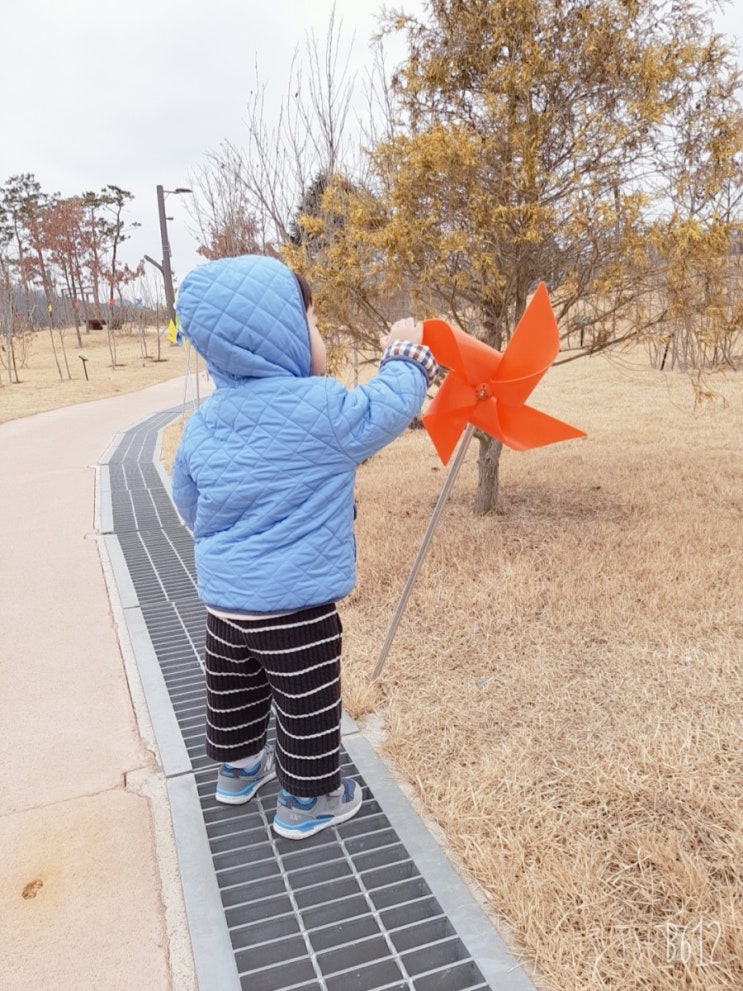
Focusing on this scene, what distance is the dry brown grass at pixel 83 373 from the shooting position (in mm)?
17242

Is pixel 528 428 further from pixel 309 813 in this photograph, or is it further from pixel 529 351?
pixel 309 813

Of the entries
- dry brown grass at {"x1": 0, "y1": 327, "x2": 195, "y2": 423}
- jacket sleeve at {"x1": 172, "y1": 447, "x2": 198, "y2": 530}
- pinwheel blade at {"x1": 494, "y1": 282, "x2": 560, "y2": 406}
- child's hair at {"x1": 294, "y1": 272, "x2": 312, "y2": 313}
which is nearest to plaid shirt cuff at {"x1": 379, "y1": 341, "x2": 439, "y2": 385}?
child's hair at {"x1": 294, "y1": 272, "x2": 312, "y2": 313}

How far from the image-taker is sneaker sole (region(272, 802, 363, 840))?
226 cm

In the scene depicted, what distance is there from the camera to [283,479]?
203 centimetres

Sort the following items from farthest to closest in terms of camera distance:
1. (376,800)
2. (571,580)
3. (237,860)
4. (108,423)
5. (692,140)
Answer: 1. (108,423)
2. (692,140)
3. (571,580)
4. (376,800)
5. (237,860)

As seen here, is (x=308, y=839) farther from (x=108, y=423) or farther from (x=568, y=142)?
(x=108, y=423)

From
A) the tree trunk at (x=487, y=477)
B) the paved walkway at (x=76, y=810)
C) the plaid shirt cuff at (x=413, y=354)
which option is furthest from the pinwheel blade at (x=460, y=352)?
the tree trunk at (x=487, y=477)

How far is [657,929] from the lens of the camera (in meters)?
1.83

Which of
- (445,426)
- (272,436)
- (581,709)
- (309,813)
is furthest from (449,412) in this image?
(309,813)

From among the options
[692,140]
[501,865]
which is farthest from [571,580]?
[692,140]

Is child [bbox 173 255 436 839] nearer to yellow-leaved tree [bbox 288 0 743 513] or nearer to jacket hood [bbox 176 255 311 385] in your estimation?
jacket hood [bbox 176 255 311 385]

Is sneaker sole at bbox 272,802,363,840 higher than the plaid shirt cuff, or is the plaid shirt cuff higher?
the plaid shirt cuff

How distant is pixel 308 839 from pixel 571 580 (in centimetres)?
218

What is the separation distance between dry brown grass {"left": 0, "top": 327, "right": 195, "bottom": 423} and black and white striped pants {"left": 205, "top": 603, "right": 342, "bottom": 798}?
39.7ft
